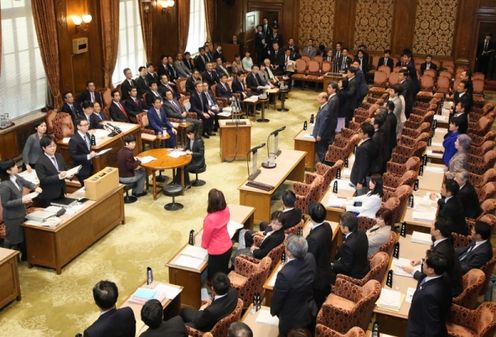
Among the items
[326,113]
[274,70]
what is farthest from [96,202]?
[274,70]

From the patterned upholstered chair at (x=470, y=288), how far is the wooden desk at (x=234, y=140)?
21.9 ft

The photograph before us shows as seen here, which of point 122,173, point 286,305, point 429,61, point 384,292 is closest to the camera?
point 286,305

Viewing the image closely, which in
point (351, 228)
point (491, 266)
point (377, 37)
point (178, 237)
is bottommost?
point (178, 237)

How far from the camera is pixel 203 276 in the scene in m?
7.05

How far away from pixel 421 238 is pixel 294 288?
2.60 metres

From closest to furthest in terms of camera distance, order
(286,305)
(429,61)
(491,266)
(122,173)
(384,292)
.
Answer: (286,305)
(384,292)
(491,266)
(122,173)
(429,61)

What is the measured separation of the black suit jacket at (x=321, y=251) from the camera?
20.3 feet

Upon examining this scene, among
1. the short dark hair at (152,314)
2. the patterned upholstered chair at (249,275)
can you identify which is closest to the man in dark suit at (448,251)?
the patterned upholstered chair at (249,275)

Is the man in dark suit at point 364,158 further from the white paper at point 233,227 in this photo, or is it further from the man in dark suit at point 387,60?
the man in dark suit at point 387,60

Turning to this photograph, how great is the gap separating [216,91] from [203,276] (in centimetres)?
848

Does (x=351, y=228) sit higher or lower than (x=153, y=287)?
higher

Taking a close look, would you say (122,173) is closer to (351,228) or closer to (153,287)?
(153,287)

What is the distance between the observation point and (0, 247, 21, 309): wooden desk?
6.96m

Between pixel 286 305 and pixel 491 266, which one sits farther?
pixel 491 266
